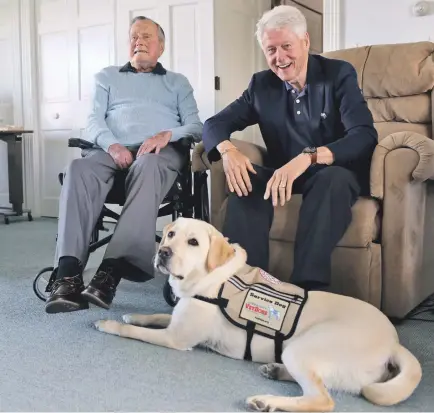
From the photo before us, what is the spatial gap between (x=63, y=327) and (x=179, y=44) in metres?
2.53

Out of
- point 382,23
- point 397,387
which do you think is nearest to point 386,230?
point 397,387

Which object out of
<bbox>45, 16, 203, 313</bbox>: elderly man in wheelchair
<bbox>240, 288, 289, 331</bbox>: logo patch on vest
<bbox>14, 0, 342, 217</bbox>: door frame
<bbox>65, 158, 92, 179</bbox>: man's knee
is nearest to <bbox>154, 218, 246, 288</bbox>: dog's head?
<bbox>240, 288, 289, 331</bbox>: logo patch on vest

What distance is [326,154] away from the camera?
1708 millimetres

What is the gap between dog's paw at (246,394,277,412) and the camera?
1107mm

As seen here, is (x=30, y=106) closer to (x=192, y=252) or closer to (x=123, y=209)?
(x=123, y=209)

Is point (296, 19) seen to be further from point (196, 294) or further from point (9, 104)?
point (9, 104)

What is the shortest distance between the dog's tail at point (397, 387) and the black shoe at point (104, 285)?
0.83 metres

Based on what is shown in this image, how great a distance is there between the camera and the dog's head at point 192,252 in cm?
143

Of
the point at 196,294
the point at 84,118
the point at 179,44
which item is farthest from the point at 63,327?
the point at 84,118

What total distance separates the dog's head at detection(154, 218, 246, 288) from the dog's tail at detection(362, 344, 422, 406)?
479 millimetres

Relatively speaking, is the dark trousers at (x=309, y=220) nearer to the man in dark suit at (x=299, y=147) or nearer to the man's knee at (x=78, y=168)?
the man in dark suit at (x=299, y=147)

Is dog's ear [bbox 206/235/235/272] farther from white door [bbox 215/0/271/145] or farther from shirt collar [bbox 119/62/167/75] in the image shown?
white door [bbox 215/0/271/145]

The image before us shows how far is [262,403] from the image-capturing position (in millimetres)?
1117

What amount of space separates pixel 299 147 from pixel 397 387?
3.11 feet
